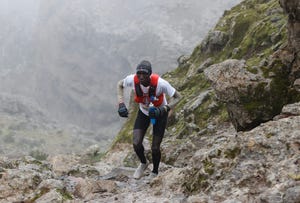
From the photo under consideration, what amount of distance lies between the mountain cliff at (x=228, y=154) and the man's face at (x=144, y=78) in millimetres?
2225

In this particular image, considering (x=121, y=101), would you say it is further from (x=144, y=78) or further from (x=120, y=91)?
(x=144, y=78)

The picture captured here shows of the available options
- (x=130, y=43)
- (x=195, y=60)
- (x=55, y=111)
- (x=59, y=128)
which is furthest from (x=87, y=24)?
(x=195, y=60)

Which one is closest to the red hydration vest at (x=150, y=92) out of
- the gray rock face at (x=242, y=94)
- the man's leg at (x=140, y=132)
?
the man's leg at (x=140, y=132)

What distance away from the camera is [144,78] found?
10336 mm

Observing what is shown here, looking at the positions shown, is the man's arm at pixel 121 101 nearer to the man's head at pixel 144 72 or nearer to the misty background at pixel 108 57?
the man's head at pixel 144 72

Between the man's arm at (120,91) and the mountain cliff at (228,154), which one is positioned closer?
the mountain cliff at (228,154)

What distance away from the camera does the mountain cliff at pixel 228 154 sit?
708cm

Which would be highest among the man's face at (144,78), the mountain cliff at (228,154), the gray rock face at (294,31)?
the gray rock face at (294,31)

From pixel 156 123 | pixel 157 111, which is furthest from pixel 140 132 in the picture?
pixel 157 111

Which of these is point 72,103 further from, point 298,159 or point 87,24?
point 298,159

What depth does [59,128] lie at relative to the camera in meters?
137

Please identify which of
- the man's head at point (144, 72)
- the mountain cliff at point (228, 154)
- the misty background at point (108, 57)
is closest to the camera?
the mountain cliff at point (228, 154)

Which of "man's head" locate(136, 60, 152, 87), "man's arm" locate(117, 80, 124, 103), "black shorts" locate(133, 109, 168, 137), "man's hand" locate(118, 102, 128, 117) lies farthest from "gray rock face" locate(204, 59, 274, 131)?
"man's hand" locate(118, 102, 128, 117)

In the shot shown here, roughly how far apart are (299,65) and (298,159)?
5.14 m
